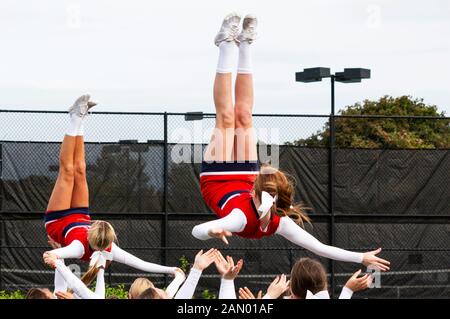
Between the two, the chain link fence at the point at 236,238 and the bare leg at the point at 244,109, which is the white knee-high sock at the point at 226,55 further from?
the chain link fence at the point at 236,238

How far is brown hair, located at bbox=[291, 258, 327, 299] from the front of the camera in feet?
18.2

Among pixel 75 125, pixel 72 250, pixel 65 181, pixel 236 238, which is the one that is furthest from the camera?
pixel 236 238

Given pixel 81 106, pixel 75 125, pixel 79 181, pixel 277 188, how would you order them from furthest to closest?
pixel 79 181
pixel 75 125
pixel 81 106
pixel 277 188

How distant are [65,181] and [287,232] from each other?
111 inches

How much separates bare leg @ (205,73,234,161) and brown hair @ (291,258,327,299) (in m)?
2.29

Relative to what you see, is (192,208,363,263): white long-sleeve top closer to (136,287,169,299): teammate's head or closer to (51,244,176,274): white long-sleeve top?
(51,244,176,274): white long-sleeve top

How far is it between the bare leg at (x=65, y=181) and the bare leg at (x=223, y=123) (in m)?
2.16

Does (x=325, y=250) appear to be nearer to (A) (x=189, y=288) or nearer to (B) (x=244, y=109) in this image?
(B) (x=244, y=109)

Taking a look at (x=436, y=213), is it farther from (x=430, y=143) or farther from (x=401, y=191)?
(x=430, y=143)

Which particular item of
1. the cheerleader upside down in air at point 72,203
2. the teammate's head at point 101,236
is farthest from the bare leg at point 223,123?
the cheerleader upside down in air at point 72,203

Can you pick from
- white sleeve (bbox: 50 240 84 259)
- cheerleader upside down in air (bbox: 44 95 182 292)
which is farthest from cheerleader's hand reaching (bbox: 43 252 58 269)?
cheerleader upside down in air (bbox: 44 95 182 292)

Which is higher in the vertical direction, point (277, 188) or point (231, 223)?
point (277, 188)

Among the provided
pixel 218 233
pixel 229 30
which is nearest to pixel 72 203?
pixel 229 30

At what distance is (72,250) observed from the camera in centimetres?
891
